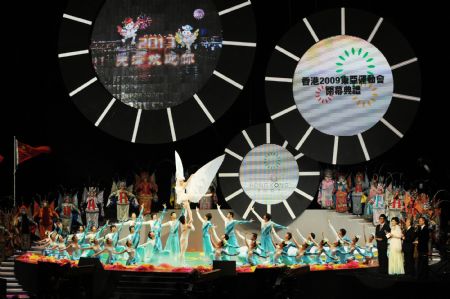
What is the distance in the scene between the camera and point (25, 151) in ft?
45.9

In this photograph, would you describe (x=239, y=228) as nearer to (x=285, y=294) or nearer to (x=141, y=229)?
(x=141, y=229)

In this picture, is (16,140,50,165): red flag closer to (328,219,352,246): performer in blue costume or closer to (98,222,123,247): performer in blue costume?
(98,222,123,247): performer in blue costume

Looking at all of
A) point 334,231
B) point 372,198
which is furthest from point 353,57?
point 334,231

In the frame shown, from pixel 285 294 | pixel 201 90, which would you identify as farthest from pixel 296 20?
pixel 285 294

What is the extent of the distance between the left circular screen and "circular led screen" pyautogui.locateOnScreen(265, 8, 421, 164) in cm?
81

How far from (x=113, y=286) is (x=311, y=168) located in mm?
4079

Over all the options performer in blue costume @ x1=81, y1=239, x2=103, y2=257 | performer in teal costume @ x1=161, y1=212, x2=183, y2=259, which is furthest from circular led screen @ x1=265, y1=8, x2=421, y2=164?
performer in blue costume @ x1=81, y1=239, x2=103, y2=257

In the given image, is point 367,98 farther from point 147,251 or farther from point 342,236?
point 147,251

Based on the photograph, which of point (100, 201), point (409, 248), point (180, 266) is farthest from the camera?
point (100, 201)

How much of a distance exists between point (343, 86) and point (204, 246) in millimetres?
3307

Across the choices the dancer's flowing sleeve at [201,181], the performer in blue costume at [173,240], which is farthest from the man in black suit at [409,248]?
the performer in blue costume at [173,240]

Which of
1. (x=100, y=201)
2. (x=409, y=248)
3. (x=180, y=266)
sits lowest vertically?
(x=180, y=266)

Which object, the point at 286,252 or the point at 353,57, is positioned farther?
the point at 353,57

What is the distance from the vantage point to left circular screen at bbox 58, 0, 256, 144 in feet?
42.9
